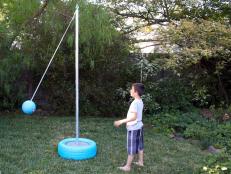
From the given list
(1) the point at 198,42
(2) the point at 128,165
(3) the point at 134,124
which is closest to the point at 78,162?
(2) the point at 128,165

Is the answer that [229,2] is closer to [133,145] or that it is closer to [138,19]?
[138,19]

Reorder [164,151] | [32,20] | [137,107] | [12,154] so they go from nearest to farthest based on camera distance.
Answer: [137,107], [12,154], [164,151], [32,20]

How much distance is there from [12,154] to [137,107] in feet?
6.33

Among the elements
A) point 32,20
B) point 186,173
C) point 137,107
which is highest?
point 32,20

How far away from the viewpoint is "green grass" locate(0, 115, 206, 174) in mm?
5270

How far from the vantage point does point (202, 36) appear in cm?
840

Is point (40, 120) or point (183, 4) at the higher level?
point (183, 4)

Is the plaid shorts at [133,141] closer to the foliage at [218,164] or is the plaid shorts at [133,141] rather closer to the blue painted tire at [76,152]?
the blue painted tire at [76,152]

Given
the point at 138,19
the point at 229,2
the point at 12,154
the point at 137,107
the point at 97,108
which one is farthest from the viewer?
the point at 138,19

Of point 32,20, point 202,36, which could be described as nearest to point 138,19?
point 202,36

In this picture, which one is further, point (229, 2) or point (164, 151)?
point (229, 2)

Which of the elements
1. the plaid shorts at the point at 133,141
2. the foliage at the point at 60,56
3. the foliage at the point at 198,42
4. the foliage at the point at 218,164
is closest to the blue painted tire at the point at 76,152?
the plaid shorts at the point at 133,141

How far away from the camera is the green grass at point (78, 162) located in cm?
527

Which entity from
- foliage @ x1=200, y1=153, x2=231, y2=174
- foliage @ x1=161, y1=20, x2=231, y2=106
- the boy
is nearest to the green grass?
the boy
